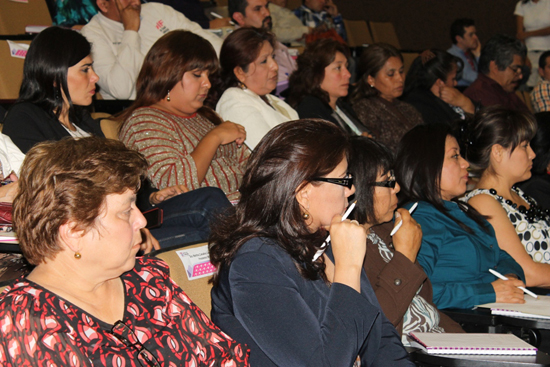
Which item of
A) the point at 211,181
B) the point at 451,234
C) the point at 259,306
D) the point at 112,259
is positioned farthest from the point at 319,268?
the point at 211,181

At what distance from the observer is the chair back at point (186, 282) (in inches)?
61.5

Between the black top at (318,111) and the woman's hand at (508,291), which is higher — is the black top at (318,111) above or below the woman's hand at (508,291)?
above

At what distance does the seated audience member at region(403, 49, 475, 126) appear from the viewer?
185 inches

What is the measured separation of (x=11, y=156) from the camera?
1.99 m

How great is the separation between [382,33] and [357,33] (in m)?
0.73

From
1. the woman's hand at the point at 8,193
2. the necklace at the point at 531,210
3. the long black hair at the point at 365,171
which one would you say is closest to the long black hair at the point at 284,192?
the long black hair at the point at 365,171

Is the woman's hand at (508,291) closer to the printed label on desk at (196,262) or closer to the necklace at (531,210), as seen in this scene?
the necklace at (531,210)

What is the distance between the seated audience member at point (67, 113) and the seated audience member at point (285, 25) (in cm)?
316

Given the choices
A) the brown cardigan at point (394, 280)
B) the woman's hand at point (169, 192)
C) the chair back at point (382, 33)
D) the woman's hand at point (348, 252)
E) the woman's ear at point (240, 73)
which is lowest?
the chair back at point (382, 33)

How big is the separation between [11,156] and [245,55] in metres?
1.54

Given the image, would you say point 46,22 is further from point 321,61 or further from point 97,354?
point 97,354

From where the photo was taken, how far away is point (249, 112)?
296 centimetres

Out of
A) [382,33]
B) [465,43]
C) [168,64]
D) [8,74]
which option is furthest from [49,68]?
[382,33]

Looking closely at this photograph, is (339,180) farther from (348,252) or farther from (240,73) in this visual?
(240,73)
